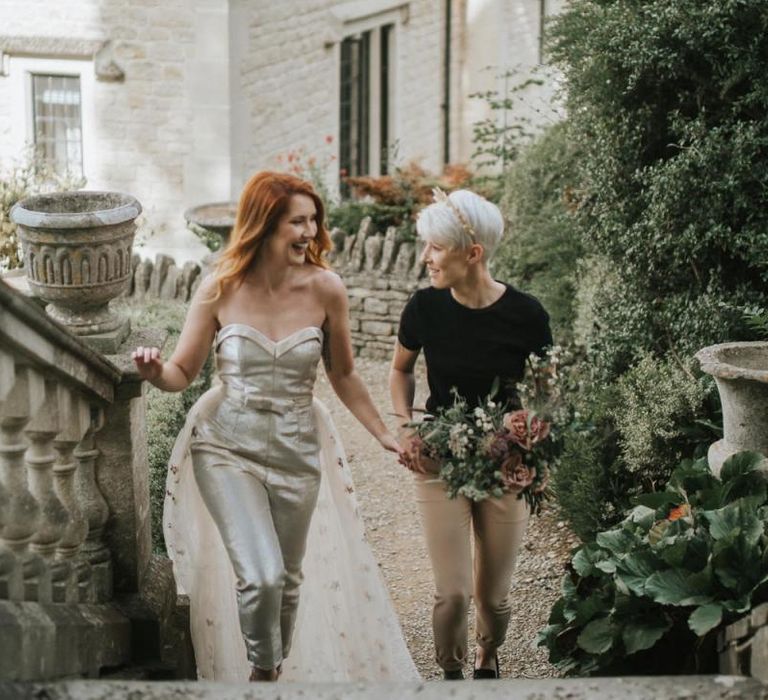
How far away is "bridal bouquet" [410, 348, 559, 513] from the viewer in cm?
492

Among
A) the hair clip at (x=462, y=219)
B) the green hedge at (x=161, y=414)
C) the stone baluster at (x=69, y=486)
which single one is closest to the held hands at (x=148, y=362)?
the stone baluster at (x=69, y=486)

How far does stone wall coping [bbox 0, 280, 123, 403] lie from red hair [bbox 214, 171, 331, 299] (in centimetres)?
56

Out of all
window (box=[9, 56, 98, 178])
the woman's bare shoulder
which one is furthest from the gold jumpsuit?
window (box=[9, 56, 98, 178])

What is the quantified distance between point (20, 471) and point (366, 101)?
13222 mm

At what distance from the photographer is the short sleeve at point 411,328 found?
5238 mm

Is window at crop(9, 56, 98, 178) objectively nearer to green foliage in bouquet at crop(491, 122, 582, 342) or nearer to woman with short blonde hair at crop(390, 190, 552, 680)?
green foliage in bouquet at crop(491, 122, 582, 342)

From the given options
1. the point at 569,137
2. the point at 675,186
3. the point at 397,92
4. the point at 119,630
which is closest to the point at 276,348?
the point at 119,630

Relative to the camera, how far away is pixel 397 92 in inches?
666

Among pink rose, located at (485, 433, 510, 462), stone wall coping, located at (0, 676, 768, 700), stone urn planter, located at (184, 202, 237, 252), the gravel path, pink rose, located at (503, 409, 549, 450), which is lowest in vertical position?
the gravel path

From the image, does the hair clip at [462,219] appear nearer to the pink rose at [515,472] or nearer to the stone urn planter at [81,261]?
the pink rose at [515,472]

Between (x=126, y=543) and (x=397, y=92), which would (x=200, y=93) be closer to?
(x=397, y=92)

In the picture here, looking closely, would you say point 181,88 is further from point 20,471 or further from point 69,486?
point 20,471

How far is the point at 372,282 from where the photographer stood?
1166 centimetres

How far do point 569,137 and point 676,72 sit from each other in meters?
1.45
